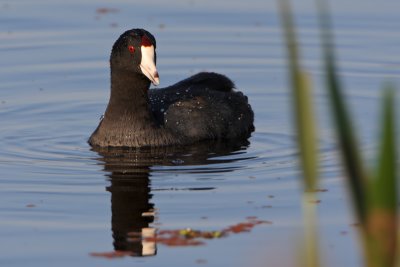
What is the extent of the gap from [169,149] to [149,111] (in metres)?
0.51

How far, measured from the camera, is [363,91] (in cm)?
1180

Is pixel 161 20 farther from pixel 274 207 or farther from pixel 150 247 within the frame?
pixel 150 247

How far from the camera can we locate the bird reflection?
6.79 m

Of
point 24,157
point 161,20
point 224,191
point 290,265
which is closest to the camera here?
point 290,265

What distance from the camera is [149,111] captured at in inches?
396

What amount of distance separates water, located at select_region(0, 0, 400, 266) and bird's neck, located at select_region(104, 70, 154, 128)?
0.44 m

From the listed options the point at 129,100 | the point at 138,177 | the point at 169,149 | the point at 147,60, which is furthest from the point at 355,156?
the point at 129,100

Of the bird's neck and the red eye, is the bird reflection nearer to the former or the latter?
the bird's neck

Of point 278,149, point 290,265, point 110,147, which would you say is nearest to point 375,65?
point 278,149

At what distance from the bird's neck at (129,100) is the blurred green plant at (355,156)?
7.37 m

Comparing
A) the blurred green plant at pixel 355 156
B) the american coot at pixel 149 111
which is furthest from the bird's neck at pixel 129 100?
the blurred green plant at pixel 355 156

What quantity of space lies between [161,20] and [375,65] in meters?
3.63

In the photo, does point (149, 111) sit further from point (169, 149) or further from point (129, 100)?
point (169, 149)

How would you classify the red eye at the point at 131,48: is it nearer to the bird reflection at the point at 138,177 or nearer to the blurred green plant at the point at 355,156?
the bird reflection at the point at 138,177
